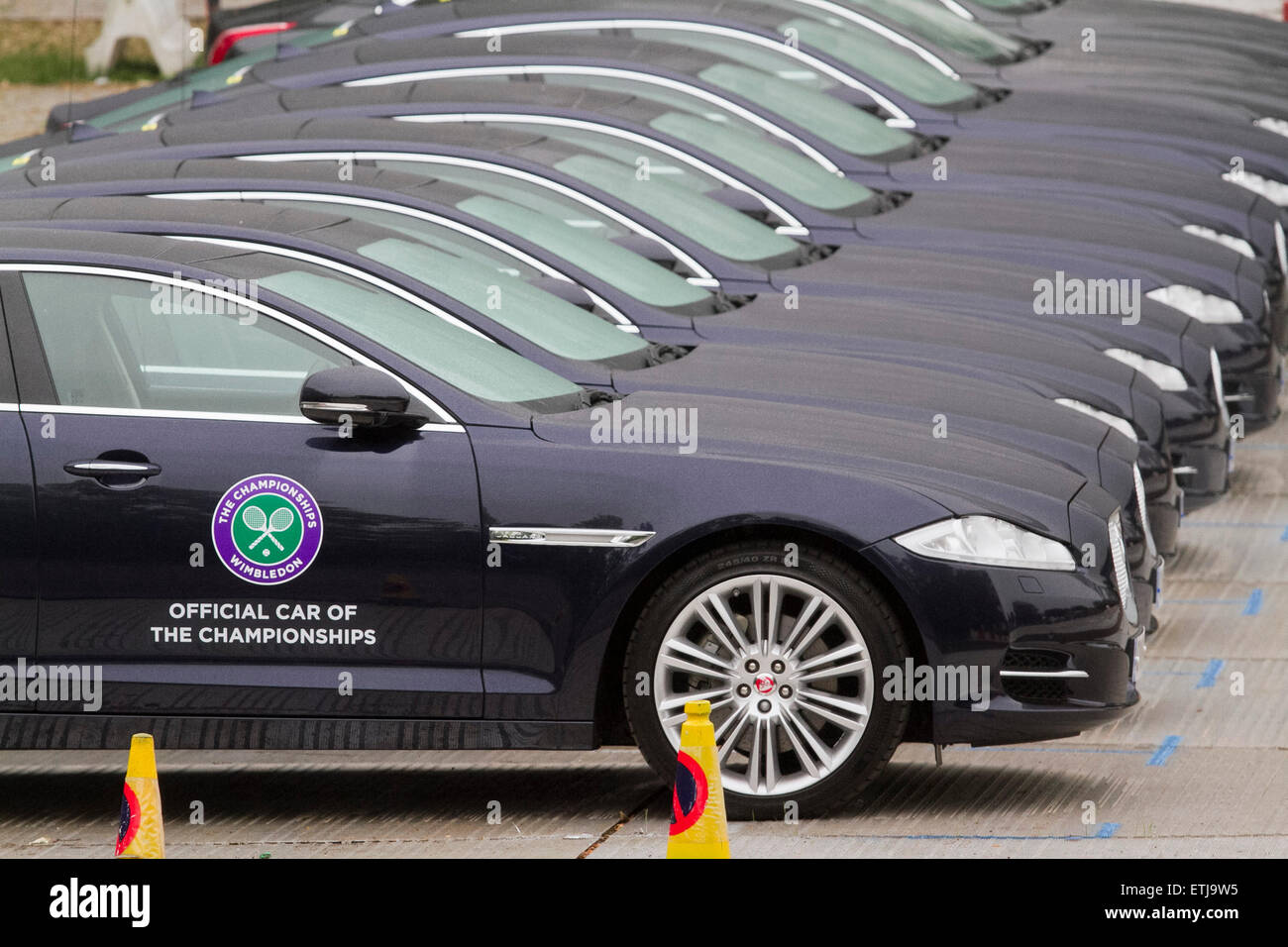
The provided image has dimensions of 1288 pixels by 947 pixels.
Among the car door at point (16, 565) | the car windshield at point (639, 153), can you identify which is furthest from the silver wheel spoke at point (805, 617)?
the car windshield at point (639, 153)

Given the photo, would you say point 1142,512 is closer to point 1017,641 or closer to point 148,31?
point 1017,641

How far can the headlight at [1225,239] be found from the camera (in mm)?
11461

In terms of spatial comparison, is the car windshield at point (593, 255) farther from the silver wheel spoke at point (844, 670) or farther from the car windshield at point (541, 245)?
the silver wheel spoke at point (844, 670)

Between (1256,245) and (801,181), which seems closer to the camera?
(801,181)

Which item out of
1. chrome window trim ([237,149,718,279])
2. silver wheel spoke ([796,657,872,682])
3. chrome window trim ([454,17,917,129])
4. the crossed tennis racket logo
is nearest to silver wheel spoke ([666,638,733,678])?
silver wheel spoke ([796,657,872,682])

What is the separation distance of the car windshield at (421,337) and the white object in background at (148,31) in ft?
63.0

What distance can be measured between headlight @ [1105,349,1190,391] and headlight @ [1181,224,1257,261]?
81.3 inches

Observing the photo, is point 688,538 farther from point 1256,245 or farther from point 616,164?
point 1256,245

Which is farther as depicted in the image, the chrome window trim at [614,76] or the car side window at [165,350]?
the chrome window trim at [614,76]

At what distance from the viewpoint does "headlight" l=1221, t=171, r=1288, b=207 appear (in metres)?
12.8

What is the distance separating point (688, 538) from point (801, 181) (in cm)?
466
